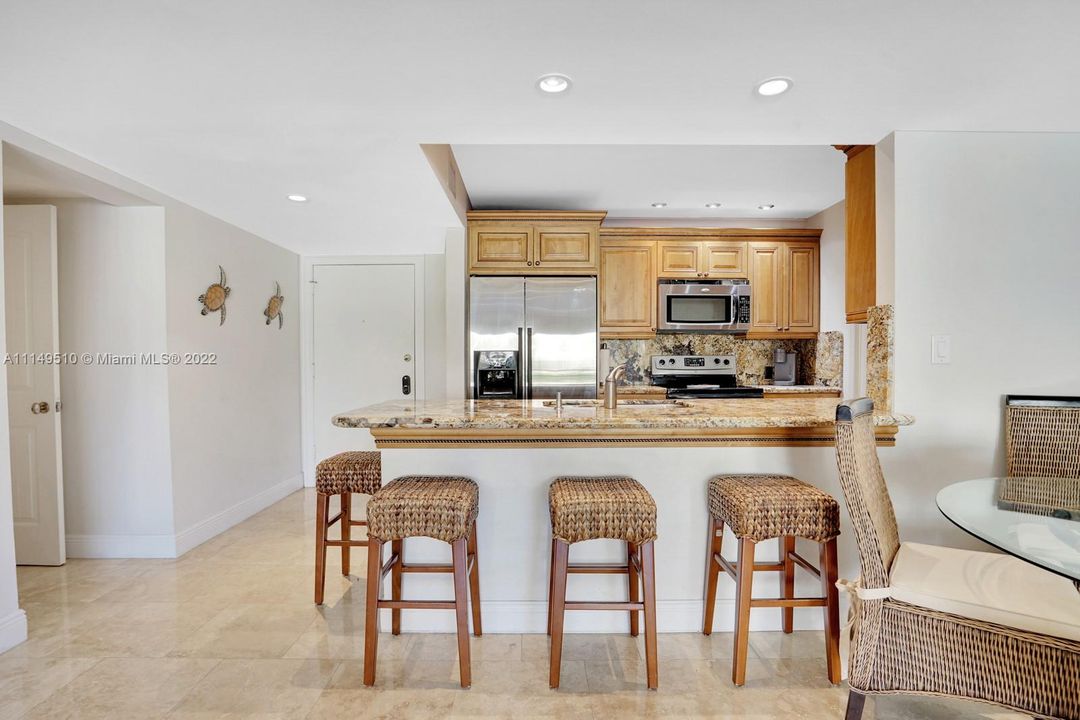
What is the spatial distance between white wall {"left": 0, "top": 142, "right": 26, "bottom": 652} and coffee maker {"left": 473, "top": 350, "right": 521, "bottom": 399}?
237 centimetres

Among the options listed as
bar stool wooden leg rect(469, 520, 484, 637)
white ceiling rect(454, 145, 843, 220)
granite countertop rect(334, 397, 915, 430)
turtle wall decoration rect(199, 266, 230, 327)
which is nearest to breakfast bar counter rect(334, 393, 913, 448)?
granite countertop rect(334, 397, 915, 430)

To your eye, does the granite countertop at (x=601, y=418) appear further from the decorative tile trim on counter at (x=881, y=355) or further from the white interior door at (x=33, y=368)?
the white interior door at (x=33, y=368)

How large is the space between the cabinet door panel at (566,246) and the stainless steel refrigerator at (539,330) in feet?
0.73

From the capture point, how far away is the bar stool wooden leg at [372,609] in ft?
5.69

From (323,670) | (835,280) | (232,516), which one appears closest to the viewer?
(323,670)

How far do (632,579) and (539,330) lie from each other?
80.5 inches

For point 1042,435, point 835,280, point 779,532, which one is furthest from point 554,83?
point 835,280

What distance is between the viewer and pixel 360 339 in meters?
4.56

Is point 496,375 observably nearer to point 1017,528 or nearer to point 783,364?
point 783,364

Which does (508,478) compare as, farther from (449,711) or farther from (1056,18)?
(1056,18)

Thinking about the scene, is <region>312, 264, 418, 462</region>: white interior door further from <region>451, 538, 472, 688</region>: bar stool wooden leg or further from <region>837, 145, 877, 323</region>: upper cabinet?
<region>837, 145, 877, 323</region>: upper cabinet

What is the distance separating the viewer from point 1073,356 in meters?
2.14

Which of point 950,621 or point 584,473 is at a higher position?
point 584,473

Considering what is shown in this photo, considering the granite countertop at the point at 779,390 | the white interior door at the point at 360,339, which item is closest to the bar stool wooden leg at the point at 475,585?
the granite countertop at the point at 779,390
